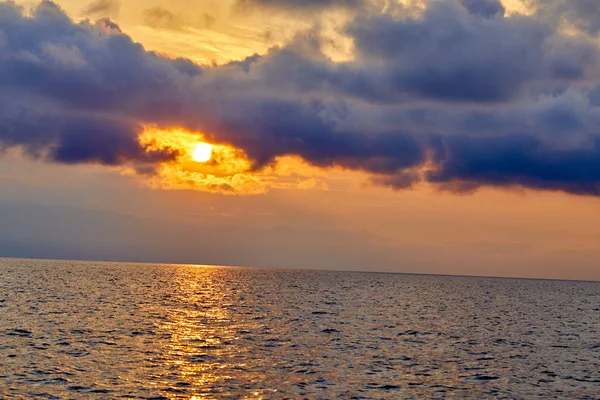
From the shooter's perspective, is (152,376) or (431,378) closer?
(152,376)

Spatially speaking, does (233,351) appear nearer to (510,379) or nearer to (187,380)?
(187,380)

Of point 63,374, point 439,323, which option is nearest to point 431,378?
point 63,374

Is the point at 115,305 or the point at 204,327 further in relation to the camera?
the point at 115,305

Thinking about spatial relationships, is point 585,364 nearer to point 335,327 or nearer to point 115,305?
point 335,327

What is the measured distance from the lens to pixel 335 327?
79250 mm

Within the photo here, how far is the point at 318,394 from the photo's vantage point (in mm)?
39656

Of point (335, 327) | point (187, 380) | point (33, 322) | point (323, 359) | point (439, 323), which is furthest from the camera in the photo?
point (439, 323)

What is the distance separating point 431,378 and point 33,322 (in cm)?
4825

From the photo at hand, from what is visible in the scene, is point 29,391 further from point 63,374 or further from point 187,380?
point 187,380

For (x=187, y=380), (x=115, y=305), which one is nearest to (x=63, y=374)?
(x=187, y=380)

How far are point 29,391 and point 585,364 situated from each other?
47116 millimetres

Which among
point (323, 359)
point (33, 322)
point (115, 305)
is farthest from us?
point (115, 305)

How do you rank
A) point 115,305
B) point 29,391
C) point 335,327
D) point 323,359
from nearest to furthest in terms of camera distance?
point 29,391
point 323,359
point 335,327
point 115,305

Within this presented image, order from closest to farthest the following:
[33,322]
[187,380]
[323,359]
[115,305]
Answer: [187,380]
[323,359]
[33,322]
[115,305]
